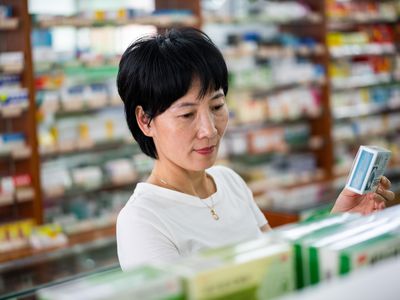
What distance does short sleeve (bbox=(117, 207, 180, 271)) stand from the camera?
145cm

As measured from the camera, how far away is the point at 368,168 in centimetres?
137

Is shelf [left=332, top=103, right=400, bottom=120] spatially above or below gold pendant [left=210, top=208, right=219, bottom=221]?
below

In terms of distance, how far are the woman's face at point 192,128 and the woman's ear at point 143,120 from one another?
22 mm

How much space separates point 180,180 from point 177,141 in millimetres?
169

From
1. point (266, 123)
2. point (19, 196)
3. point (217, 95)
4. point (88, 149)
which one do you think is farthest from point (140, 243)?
point (266, 123)

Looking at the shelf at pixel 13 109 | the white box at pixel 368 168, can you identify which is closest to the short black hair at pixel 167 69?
the white box at pixel 368 168

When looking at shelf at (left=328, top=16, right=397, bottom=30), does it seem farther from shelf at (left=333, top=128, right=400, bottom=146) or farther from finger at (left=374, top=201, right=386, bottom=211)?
finger at (left=374, top=201, right=386, bottom=211)

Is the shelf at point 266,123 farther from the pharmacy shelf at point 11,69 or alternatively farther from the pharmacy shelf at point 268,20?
the pharmacy shelf at point 11,69

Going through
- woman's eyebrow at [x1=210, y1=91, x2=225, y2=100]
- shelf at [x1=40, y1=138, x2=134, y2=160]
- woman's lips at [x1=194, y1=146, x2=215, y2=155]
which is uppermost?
woman's eyebrow at [x1=210, y1=91, x2=225, y2=100]

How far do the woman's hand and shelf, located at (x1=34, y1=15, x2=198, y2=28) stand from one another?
360 centimetres

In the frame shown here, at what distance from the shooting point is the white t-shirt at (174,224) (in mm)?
1480

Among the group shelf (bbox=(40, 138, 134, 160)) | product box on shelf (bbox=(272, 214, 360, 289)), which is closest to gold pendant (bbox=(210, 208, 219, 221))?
product box on shelf (bbox=(272, 214, 360, 289))

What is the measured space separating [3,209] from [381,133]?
4985 millimetres

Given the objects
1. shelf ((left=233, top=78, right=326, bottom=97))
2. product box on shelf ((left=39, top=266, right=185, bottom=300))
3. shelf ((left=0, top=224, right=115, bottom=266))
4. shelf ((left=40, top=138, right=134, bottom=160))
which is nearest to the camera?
product box on shelf ((left=39, top=266, right=185, bottom=300))
